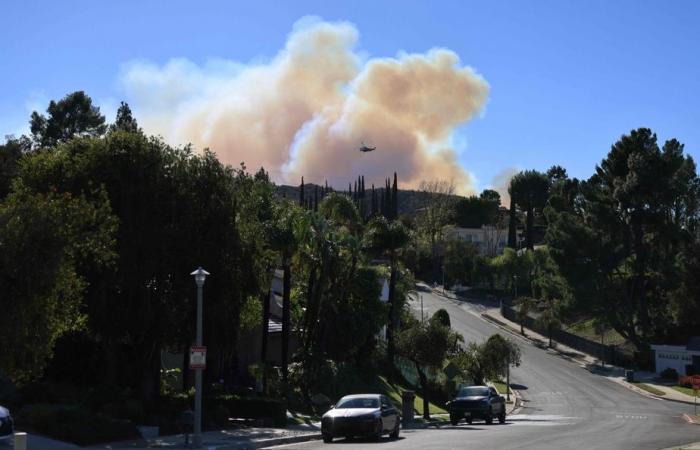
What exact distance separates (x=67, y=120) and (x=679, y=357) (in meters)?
58.0

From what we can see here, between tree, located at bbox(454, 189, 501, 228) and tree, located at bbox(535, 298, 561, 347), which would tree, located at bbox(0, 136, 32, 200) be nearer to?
tree, located at bbox(535, 298, 561, 347)

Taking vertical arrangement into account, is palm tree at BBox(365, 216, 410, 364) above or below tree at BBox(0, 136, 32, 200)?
below

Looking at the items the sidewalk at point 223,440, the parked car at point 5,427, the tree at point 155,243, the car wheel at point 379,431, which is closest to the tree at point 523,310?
the tree at point 155,243

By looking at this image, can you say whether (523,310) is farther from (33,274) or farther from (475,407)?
(33,274)

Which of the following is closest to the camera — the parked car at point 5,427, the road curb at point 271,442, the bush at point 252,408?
the parked car at point 5,427

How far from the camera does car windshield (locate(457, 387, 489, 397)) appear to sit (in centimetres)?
3657

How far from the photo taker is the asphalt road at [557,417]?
75.3 ft

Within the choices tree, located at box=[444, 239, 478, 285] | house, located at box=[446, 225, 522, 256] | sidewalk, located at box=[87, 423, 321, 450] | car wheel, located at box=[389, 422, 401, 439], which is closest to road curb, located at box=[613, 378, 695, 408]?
car wheel, located at box=[389, 422, 401, 439]

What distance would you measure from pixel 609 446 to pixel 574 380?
4684cm

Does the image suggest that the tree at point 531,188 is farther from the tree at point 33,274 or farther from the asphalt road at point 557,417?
the tree at point 33,274

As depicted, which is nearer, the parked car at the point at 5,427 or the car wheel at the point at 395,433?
the parked car at the point at 5,427

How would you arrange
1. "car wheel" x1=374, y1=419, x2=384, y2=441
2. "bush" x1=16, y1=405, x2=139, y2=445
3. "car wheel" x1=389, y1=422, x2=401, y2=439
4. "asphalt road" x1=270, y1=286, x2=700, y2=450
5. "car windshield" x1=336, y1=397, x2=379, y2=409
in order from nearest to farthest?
1. "bush" x1=16, y1=405, x2=139, y2=445
2. "asphalt road" x1=270, y1=286, x2=700, y2=450
3. "car wheel" x1=374, y1=419, x2=384, y2=441
4. "car windshield" x1=336, y1=397, x2=379, y2=409
5. "car wheel" x1=389, y1=422, x2=401, y2=439

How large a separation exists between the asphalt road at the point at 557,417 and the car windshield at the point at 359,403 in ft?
3.87

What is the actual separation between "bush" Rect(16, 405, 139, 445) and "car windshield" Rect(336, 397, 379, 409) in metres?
6.87
